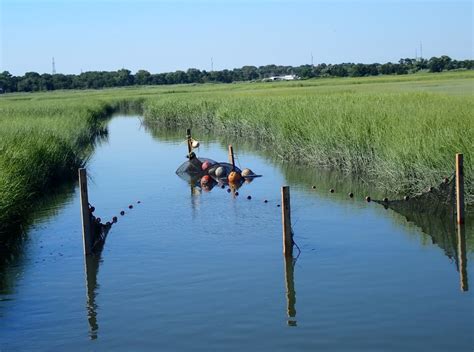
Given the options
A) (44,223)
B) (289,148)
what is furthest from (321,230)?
(289,148)

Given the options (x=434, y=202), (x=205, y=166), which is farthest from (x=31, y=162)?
(x=434, y=202)

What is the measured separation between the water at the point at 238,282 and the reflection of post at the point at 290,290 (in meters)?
0.04

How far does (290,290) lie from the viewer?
10.5 metres

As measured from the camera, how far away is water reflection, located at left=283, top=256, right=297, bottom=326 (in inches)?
372

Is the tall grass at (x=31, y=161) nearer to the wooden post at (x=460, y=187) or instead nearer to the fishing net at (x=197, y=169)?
the fishing net at (x=197, y=169)

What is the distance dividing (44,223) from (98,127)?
25.3 m

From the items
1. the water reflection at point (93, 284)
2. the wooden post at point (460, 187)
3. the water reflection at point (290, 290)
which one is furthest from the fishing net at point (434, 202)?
the water reflection at point (93, 284)

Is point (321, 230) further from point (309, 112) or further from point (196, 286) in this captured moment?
point (309, 112)

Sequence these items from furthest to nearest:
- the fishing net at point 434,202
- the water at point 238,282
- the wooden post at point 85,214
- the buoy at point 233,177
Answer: the buoy at point 233,177 → the fishing net at point 434,202 → the wooden post at point 85,214 → the water at point 238,282

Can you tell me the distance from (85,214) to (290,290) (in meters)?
3.73

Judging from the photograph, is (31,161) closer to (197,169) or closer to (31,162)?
(31,162)

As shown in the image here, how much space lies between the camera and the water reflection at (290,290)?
372 inches

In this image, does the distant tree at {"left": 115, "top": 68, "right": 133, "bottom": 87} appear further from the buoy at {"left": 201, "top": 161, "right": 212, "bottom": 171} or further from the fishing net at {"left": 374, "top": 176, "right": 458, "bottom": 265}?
the fishing net at {"left": 374, "top": 176, "right": 458, "bottom": 265}

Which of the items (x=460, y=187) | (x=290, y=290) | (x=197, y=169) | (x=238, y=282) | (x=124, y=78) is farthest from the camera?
(x=124, y=78)
